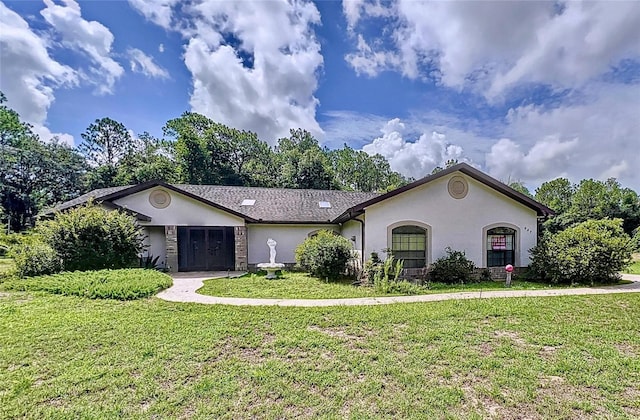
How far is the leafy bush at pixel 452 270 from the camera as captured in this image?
12.0 meters

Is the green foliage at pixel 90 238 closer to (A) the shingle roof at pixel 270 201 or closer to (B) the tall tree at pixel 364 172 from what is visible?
(A) the shingle roof at pixel 270 201

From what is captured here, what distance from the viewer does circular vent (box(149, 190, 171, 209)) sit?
15133 millimetres

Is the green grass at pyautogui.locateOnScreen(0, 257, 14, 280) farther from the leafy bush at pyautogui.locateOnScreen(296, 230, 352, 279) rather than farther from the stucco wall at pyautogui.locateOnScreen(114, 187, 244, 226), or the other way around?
the leafy bush at pyautogui.locateOnScreen(296, 230, 352, 279)

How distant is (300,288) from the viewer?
10.6 meters

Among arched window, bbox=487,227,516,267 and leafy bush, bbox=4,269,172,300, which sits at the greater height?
arched window, bbox=487,227,516,267

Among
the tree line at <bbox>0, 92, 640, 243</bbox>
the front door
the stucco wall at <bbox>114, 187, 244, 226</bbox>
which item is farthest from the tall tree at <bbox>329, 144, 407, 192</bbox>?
the stucco wall at <bbox>114, 187, 244, 226</bbox>

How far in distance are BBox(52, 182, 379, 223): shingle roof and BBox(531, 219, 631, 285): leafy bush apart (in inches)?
389

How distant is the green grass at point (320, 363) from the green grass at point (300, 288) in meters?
1.95

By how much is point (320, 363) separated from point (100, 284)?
8.64 m

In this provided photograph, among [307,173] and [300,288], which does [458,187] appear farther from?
→ [307,173]

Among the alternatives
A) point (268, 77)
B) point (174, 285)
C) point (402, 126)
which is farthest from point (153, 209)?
point (402, 126)

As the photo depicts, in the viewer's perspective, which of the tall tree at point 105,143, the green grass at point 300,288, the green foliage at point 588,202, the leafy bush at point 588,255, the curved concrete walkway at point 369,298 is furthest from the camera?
the tall tree at point 105,143

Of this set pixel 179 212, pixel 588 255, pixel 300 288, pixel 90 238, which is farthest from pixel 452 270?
pixel 90 238

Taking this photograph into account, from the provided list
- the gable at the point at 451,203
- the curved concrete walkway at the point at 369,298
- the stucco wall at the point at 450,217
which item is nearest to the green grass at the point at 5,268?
the curved concrete walkway at the point at 369,298
